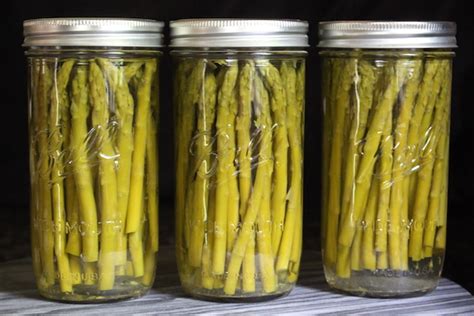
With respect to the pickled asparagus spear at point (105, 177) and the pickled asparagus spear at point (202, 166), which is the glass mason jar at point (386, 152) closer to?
the pickled asparagus spear at point (202, 166)

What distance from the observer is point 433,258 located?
105cm

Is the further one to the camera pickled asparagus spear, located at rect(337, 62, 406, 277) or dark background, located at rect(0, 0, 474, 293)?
dark background, located at rect(0, 0, 474, 293)

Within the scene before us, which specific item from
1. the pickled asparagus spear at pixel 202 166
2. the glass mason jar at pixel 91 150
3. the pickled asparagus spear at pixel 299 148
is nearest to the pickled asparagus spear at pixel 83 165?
the glass mason jar at pixel 91 150

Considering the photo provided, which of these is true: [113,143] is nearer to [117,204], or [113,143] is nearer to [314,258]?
[117,204]

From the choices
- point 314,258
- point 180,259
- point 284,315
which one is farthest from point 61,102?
point 314,258

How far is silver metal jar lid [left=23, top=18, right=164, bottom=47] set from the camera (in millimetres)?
959

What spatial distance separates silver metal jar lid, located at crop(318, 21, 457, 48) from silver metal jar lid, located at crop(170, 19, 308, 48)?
0.17 ft

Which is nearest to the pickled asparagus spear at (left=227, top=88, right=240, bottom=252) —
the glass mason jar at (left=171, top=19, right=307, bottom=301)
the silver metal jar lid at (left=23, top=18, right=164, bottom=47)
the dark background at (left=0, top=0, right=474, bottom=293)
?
the glass mason jar at (left=171, top=19, right=307, bottom=301)

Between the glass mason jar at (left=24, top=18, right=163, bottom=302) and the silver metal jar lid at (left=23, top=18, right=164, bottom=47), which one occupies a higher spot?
the silver metal jar lid at (left=23, top=18, right=164, bottom=47)

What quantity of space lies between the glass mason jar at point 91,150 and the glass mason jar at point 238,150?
0.04 m

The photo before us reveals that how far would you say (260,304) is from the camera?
1021 mm

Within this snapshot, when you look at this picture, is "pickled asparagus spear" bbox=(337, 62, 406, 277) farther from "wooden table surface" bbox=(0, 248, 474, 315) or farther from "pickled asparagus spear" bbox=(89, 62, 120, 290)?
"pickled asparagus spear" bbox=(89, 62, 120, 290)

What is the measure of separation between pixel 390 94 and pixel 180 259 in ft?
0.95

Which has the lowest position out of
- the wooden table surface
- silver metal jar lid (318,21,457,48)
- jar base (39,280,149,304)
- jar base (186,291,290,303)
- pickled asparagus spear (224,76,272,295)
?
the wooden table surface
